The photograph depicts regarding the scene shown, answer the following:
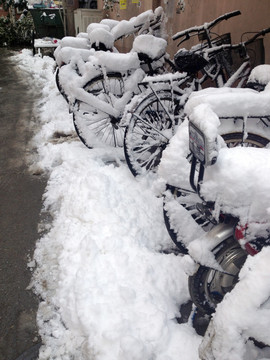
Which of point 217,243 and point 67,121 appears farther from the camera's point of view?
point 67,121

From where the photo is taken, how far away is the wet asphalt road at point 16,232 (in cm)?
204

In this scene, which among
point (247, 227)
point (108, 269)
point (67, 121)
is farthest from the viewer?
point (67, 121)

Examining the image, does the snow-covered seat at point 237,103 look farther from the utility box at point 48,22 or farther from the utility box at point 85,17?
the utility box at point 48,22

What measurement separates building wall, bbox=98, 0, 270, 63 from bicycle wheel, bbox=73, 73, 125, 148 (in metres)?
1.62

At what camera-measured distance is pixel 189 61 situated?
2.92 m

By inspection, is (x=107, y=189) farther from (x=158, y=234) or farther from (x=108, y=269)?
(x=108, y=269)

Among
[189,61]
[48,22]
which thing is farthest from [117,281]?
[48,22]

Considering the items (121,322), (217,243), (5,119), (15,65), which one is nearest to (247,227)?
(217,243)

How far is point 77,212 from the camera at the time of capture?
9.61ft

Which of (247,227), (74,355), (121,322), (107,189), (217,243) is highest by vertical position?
(247,227)

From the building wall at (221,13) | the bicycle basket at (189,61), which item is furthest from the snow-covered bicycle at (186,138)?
the building wall at (221,13)

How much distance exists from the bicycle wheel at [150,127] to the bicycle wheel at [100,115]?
1.74 feet

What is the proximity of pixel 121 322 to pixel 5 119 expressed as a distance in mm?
4960

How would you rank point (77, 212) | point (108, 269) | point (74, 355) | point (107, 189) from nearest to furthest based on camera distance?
1. point (74, 355)
2. point (108, 269)
3. point (77, 212)
4. point (107, 189)
